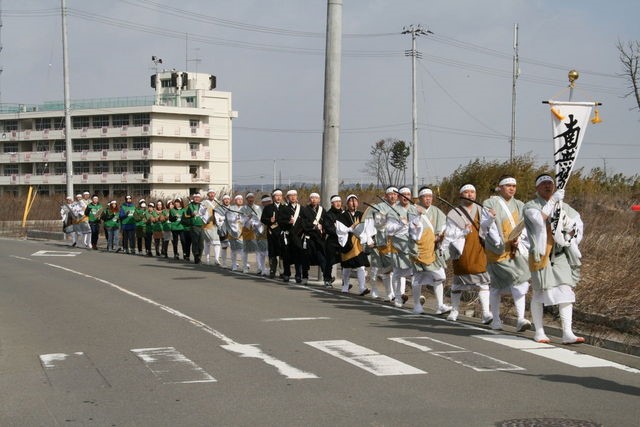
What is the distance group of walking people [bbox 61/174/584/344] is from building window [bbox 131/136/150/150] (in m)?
63.0

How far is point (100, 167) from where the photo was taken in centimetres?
9056

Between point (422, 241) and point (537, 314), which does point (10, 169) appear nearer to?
point (422, 241)

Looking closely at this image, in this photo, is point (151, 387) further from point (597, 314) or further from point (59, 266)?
point (59, 266)

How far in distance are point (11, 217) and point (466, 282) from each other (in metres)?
47.2

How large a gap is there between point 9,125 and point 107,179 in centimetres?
1482

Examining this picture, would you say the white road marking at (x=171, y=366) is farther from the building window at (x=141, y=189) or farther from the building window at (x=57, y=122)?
the building window at (x=57, y=122)

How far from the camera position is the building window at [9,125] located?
9356 centimetres

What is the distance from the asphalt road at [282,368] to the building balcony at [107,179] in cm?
7331

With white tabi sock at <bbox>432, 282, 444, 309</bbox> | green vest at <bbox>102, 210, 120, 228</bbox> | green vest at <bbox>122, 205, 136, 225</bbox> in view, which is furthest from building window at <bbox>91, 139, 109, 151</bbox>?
white tabi sock at <bbox>432, 282, 444, 309</bbox>

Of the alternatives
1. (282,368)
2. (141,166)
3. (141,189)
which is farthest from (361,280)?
(141,166)

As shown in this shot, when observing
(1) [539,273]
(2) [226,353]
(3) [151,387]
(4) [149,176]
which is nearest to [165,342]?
(2) [226,353]

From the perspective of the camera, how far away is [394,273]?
49.9 feet

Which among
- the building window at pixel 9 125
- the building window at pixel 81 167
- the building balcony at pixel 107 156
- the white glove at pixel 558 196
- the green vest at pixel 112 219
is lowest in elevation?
the green vest at pixel 112 219

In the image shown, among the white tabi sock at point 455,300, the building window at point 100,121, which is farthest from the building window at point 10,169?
the white tabi sock at point 455,300
